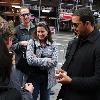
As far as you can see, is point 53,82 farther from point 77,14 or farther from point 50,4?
point 50,4

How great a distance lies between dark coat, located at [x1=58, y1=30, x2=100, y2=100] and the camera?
404 centimetres

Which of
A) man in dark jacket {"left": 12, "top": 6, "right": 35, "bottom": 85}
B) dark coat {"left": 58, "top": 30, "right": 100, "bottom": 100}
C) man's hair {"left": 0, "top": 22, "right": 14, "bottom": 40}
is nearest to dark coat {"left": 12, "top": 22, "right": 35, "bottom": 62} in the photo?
man in dark jacket {"left": 12, "top": 6, "right": 35, "bottom": 85}

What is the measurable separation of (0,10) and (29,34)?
28368 millimetres

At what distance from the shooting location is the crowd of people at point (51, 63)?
2785 mm

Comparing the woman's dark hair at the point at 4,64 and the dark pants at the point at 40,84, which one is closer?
the woman's dark hair at the point at 4,64

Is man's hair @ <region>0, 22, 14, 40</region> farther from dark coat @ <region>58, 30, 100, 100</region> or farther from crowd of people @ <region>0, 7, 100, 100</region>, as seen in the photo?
dark coat @ <region>58, 30, 100, 100</region>

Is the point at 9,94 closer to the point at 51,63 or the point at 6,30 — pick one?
the point at 6,30

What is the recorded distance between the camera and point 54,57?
619cm

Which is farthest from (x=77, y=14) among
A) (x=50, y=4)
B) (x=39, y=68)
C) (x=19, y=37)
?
(x=50, y=4)

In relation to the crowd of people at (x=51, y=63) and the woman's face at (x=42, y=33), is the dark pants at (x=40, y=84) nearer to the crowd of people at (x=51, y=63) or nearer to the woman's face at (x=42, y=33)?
the crowd of people at (x=51, y=63)

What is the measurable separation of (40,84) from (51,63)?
16.2 inches

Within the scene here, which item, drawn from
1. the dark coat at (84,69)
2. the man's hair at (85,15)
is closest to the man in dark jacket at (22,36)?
the dark coat at (84,69)

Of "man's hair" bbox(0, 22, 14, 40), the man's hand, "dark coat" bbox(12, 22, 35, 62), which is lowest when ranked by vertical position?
the man's hand

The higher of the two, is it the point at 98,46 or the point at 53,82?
the point at 98,46
